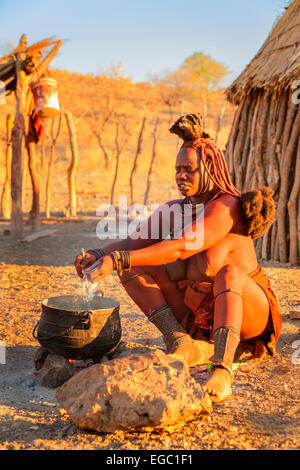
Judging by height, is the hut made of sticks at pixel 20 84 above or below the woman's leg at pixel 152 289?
above

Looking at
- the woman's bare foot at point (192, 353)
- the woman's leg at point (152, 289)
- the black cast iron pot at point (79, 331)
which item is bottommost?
the woman's bare foot at point (192, 353)

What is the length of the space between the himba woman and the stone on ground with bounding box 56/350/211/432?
0.32 m

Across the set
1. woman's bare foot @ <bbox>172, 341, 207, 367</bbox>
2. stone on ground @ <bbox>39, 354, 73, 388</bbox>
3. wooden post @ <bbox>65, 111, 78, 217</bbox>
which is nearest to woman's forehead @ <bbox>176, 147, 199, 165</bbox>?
woman's bare foot @ <bbox>172, 341, 207, 367</bbox>

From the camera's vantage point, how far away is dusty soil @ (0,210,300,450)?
193cm

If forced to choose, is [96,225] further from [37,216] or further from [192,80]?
[192,80]

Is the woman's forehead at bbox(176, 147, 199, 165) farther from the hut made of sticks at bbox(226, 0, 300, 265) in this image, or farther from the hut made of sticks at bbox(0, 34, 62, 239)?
the hut made of sticks at bbox(0, 34, 62, 239)

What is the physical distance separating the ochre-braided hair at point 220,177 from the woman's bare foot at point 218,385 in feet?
2.62

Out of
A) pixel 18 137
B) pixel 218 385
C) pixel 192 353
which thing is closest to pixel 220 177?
pixel 192 353

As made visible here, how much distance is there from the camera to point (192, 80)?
3472 cm

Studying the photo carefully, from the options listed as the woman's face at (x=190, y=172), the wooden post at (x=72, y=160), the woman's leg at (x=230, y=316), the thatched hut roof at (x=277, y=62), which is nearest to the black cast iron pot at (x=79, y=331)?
the woman's leg at (x=230, y=316)

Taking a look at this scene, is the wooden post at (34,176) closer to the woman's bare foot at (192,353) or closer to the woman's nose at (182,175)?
the woman's nose at (182,175)

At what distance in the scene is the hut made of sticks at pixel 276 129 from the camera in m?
6.10

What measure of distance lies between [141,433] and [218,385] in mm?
467

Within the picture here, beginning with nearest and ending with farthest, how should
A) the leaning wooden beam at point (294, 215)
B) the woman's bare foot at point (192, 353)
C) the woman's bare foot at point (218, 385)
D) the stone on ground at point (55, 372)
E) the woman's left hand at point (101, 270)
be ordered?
the woman's bare foot at point (218, 385) < the woman's left hand at point (101, 270) < the stone on ground at point (55, 372) < the woman's bare foot at point (192, 353) < the leaning wooden beam at point (294, 215)
